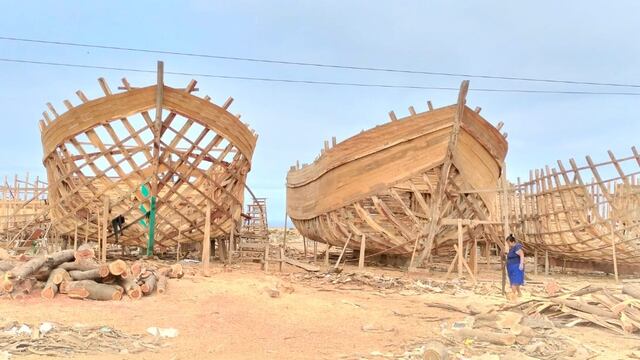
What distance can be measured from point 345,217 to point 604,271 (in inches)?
301

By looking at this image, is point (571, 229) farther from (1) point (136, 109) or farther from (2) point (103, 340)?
(2) point (103, 340)

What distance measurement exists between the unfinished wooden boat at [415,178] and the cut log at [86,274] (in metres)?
6.03

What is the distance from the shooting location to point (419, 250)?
11.7m

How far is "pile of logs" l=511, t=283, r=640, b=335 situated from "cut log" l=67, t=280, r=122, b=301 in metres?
5.08

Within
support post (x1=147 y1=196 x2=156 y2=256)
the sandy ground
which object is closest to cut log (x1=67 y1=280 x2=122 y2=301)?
the sandy ground

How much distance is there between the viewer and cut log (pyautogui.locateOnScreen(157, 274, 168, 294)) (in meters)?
7.28

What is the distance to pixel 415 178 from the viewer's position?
1141 centimetres

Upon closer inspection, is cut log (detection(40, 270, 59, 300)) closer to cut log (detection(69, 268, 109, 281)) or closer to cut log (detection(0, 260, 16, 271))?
cut log (detection(69, 268, 109, 281))

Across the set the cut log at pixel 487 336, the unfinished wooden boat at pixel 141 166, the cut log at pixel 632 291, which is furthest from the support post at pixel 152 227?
the cut log at pixel 632 291

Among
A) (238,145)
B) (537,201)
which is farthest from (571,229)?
(238,145)

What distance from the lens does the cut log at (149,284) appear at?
7.14 m

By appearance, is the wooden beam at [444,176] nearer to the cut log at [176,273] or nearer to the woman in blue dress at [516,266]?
the woman in blue dress at [516,266]

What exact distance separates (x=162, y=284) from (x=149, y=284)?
203 mm

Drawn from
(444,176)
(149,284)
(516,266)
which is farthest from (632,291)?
(149,284)
